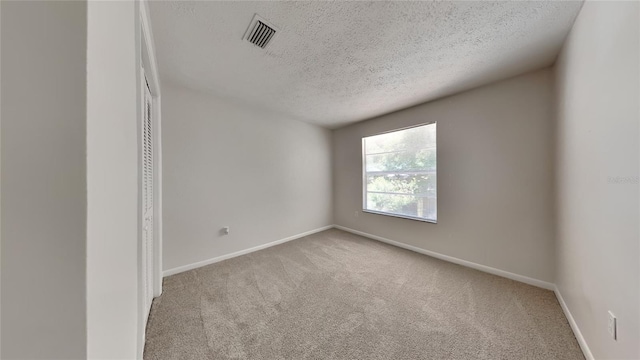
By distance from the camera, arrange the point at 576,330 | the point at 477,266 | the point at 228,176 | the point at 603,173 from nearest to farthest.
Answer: the point at 603,173 → the point at 576,330 → the point at 477,266 → the point at 228,176

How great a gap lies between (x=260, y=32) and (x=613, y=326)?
9.33 ft

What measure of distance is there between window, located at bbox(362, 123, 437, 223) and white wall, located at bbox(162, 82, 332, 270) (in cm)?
119

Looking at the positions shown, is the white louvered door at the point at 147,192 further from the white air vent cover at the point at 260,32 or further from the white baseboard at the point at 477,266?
the white baseboard at the point at 477,266

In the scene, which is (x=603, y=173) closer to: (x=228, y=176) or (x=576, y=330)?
(x=576, y=330)

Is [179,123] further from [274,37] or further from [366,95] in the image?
[366,95]

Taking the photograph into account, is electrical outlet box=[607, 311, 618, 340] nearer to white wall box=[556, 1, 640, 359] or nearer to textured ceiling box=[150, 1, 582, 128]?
white wall box=[556, 1, 640, 359]

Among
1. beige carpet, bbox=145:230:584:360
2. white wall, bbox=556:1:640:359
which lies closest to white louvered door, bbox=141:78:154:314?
beige carpet, bbox=145:230:584:360

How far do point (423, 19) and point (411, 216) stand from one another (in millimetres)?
2534

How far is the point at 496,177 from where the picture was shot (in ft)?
7.66

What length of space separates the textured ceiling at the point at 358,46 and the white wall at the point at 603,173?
377 mm

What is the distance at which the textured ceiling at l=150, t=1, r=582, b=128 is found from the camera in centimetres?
135

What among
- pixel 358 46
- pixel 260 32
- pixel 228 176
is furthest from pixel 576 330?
pixel 228 176

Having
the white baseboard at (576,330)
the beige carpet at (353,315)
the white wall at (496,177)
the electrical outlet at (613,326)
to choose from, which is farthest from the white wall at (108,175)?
the white wall at (496,177)

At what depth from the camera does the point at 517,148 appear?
2.19 metres
